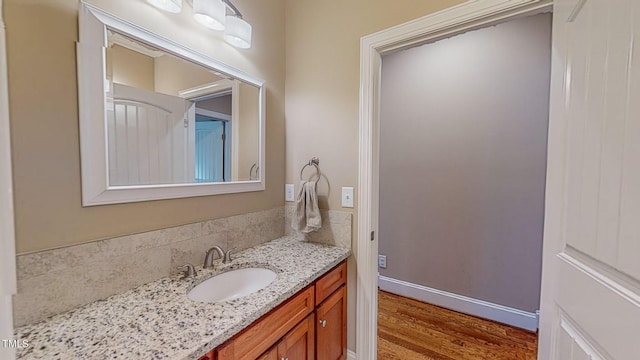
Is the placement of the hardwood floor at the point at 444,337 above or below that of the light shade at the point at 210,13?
below

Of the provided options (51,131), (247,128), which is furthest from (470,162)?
(51,131)

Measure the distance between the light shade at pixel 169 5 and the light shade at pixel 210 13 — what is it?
69 mm

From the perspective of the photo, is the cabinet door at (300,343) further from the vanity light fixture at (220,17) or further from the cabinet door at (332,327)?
the vanity light fixture at (220,17)

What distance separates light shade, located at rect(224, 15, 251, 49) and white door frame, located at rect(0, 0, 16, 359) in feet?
4.31

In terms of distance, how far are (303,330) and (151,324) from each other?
655 millimetres

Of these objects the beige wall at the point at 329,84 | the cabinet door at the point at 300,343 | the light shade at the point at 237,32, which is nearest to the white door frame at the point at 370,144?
the beige wall at the point at 329,84

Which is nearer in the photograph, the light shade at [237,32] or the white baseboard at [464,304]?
the light shade at [237,32]

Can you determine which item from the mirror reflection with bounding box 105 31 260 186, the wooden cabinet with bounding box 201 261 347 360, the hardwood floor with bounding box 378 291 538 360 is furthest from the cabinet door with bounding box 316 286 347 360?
the mirror reflection with bounding box 105 31 260 186

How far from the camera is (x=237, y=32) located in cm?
142

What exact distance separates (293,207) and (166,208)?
0.85 meters

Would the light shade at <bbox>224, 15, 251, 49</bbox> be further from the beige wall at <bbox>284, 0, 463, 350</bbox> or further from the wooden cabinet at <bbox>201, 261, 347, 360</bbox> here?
the wooden cabinet at <bbox>201, 261, 347, 360</bbox>

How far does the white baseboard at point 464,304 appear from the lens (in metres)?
2.05

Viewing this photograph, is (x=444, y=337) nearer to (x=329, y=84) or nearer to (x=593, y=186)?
(x=593, y=186)

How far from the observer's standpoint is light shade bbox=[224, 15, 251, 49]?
1.39 meters
